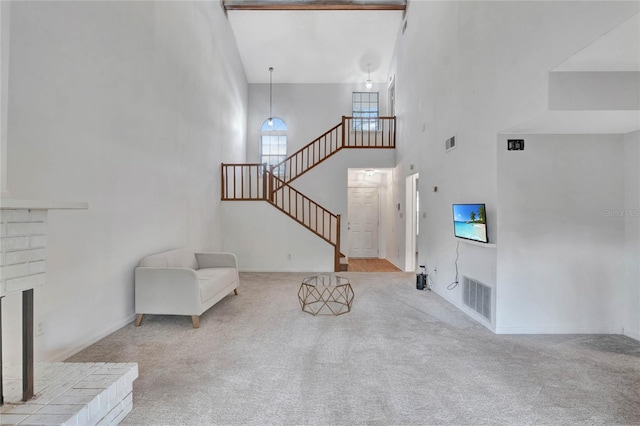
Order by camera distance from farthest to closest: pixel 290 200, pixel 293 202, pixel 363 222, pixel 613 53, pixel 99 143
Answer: pixel 363 222 → pixel 293 202 → pixel 290 200 → pixel 99 143 → pixel 613 53

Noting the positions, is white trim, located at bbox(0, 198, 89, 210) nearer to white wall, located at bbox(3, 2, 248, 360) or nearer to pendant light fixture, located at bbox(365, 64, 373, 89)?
white wall, located at bbox(3, 2, 248, 360)

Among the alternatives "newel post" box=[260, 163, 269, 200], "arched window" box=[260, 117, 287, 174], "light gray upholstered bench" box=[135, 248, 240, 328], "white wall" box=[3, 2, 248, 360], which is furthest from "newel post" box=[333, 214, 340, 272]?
"arched window" box=[260, 117, 287, 174]

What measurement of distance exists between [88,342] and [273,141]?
7.53 metres

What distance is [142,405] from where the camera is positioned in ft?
6.75

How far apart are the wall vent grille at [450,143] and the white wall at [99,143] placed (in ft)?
13.2

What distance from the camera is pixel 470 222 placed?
3680 millimetres

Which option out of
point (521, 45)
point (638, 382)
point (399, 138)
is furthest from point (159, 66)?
point (638, 382)

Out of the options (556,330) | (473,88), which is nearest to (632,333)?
(556,330)

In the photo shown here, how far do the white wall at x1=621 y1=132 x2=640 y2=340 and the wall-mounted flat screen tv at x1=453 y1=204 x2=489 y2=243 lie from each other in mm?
1441

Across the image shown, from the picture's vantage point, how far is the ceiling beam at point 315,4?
23.6ft

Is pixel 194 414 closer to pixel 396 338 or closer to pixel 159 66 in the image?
pixel 396 338

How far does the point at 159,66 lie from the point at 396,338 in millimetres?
4524

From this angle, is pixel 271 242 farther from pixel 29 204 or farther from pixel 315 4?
pixel 315 4

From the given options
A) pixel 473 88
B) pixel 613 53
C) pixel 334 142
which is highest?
pixel 334 142
